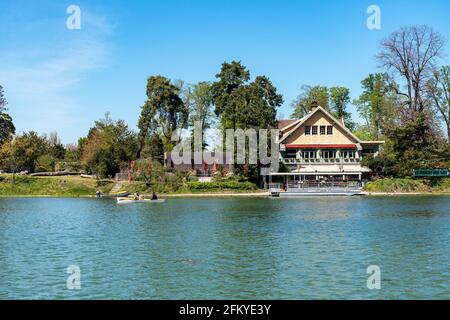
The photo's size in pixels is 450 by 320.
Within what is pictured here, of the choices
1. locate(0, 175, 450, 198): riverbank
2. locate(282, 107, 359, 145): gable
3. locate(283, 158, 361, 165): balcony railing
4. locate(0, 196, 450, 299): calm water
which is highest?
locate(282, 107, 359, 145): gable

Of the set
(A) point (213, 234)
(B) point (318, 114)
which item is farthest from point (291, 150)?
(A) point (213, 234)

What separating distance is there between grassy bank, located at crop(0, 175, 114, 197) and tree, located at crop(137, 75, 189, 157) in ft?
43.0

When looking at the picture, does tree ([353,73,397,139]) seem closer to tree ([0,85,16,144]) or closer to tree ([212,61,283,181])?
tree ([212,61,283,181])

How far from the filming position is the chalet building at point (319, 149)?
77.8 meters

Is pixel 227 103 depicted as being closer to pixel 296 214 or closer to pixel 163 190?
pixel 163 190

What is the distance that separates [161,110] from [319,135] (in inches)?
1050

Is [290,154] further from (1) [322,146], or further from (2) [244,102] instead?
(2) [244,102]

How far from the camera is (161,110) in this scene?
297ft

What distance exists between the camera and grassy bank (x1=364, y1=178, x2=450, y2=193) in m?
70.1

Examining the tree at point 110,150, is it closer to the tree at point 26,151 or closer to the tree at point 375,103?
the tree at point 26,151

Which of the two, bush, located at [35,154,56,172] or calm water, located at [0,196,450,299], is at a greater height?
bush, located at [35,154,56,172]

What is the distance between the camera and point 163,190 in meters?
73.7

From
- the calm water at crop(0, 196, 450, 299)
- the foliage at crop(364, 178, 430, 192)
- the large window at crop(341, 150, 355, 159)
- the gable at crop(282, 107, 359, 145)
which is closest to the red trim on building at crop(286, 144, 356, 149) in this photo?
the gable at crop(282, 107, 359, 145)
